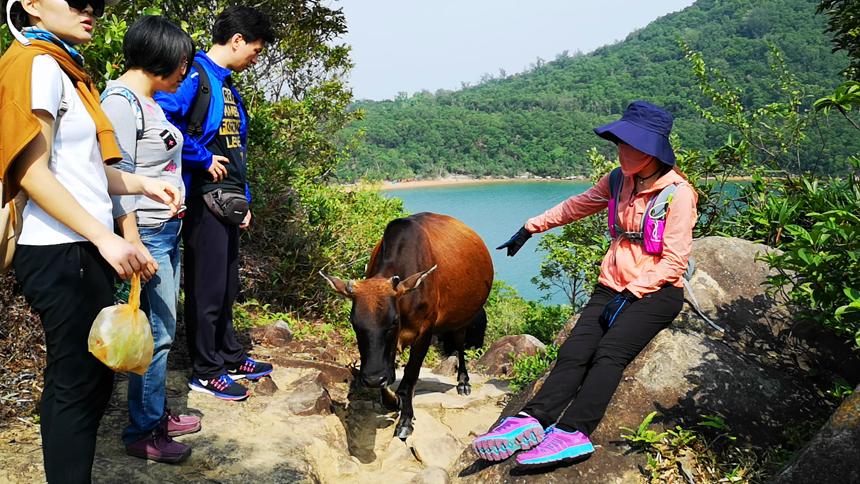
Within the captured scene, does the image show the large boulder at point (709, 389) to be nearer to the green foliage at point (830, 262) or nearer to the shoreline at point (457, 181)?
the green foliage at point (830, 262)

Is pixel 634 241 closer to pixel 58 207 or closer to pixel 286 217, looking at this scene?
pixel 58 207

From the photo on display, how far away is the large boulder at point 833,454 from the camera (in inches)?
109

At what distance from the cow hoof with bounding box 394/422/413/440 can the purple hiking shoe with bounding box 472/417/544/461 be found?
142 cm

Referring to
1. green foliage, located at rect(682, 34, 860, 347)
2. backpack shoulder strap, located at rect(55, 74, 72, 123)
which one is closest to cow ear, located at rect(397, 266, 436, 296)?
green foliage, located at rect(682, 34, 860, 347)

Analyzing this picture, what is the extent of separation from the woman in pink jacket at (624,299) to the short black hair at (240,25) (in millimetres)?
2511

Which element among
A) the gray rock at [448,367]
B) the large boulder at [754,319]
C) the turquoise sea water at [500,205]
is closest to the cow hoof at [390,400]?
the gray rock at [448,367]

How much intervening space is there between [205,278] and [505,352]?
3899mm

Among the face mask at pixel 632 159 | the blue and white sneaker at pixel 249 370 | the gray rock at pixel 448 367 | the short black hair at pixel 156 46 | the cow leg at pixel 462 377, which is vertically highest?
the short black hair at pixel 156 46

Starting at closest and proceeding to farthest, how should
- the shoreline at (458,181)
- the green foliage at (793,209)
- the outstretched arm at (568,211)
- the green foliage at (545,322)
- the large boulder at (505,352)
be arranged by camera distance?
1. the green foliage at (793,209)
2. the outstretched arm at (568,211)
3. the large boulder at (505,352)
4. the green foliage at (545,322)
5. the shoreline at (458,181)

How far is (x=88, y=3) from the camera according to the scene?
253 cm

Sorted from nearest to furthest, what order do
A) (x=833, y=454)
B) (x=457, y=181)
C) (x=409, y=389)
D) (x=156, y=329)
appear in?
1. (x=833, y=454)
2. (x=156, y=329)
3. (x=409, y=389)
4. (x=457, y=181)

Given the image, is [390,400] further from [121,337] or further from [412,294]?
[121,337]

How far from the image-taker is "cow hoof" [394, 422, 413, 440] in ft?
16.5

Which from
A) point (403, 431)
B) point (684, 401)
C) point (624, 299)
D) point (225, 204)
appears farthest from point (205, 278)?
point (684, 401)
